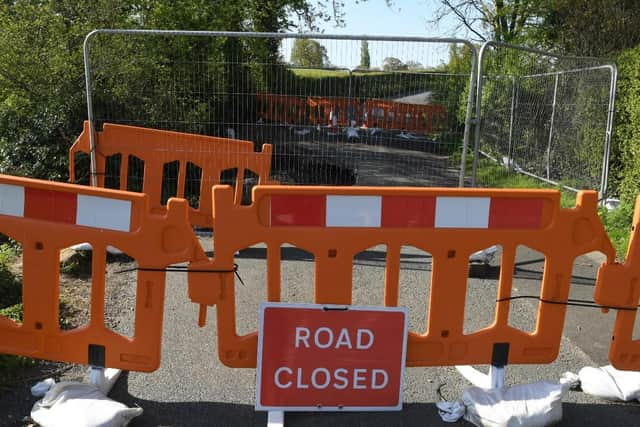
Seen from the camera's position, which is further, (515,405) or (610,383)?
(610,383)

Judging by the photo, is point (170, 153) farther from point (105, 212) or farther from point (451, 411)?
point (451, 411)

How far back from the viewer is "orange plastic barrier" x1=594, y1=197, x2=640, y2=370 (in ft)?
12.3

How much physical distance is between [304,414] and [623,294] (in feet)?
6.95

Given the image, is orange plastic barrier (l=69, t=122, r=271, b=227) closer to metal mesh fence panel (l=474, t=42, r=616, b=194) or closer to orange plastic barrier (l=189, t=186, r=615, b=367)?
metal mesh fence panel (l=474, t=42, r=616, b=194)

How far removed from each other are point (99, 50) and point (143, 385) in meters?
6.89

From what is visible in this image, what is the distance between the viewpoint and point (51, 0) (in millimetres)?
10156

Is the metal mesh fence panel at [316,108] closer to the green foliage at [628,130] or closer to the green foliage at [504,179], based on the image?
the green foliage at [504,179]

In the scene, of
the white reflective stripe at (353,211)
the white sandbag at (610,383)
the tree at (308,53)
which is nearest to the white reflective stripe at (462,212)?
the white reflective stripe at (353,211)

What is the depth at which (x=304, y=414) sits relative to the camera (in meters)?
3.62

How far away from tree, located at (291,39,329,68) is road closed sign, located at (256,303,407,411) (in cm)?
437

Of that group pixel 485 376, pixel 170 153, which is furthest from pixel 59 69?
pixel 485 376

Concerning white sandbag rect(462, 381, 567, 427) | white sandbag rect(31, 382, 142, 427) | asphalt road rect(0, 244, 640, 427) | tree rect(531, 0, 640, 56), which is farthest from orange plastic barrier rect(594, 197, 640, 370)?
tree rect(531, 0, 640, 56)

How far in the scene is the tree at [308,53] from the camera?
7293mm


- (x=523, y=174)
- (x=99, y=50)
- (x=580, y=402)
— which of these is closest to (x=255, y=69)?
(x=99, y=50)
